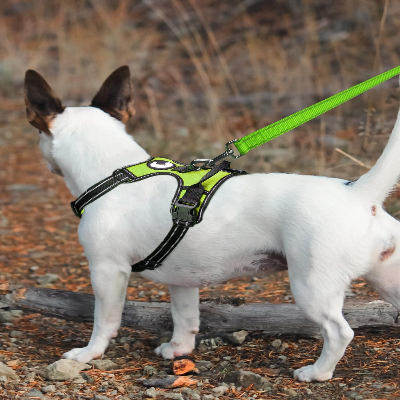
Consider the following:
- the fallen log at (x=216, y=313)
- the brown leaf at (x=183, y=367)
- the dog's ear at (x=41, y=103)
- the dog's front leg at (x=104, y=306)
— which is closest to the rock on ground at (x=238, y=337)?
the fallen log at (x=216, y=313)

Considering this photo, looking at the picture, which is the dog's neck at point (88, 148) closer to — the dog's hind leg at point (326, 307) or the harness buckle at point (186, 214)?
the harness buckle at point (186, 214)

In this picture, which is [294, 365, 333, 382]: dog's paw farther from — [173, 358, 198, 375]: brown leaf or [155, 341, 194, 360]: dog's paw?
[155, 341, 194, 360]: dog's paw

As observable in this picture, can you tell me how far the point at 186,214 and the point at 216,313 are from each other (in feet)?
2.58

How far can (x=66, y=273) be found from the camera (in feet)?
14.6

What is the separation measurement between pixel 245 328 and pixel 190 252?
0.67m

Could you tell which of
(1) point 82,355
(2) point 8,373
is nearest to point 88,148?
(1) point 82,355

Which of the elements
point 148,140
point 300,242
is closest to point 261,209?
point 300,242

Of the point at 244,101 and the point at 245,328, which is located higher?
the point at 244,101

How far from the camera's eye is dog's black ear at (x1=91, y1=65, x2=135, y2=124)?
11.0 ft

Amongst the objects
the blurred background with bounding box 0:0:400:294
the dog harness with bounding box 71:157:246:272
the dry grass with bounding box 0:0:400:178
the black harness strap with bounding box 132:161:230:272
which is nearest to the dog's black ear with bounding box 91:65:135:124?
the dog harness with bounding box 71:157:246:272

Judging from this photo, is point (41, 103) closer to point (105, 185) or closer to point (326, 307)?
point (105, 185)

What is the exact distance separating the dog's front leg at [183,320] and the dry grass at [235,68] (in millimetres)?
2106

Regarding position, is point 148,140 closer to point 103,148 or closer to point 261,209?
point 103,148

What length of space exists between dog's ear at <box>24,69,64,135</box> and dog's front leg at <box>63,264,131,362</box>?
0.82 m
